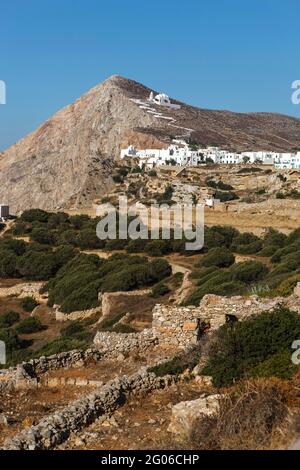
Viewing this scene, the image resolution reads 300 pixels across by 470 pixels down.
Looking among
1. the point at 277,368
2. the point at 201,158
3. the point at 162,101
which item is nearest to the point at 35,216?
the point at 201,158

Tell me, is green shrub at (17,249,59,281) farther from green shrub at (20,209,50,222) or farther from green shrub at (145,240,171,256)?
green shrub at (20,209,50,222)

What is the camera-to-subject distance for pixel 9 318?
81.3ft

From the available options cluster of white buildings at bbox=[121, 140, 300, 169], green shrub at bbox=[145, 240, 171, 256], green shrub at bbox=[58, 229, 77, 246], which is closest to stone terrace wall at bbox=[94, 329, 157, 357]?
green shrub at bbox=[145, 240, 171, 256]

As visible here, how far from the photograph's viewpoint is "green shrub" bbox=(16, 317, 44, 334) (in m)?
21.6

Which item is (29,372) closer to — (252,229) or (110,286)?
(110,286)

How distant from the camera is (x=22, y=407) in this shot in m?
7.53

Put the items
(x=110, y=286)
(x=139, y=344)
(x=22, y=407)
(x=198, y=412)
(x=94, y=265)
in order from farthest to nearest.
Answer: (x=94, y=265), (x=110, y=286), (x=139, y=344), (x=22, y=407), (x=198, y=412)

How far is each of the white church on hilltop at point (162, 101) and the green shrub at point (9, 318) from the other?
102160 mm

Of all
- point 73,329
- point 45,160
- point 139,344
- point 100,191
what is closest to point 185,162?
point 100,191

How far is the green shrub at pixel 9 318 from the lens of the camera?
2406 centimetres

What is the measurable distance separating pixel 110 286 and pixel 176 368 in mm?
15168

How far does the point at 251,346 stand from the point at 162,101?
120487mm

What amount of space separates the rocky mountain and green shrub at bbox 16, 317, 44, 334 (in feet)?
176

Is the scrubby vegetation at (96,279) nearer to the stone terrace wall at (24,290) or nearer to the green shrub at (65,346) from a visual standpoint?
the stone terrace wall at (24,290)
